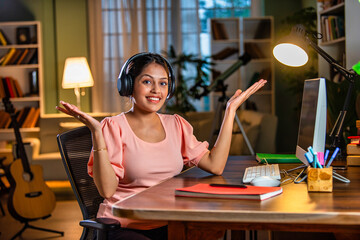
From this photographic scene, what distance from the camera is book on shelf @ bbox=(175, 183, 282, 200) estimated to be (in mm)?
1298

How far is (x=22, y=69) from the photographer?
6.79 meters

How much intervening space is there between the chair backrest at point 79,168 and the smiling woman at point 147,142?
3.1 inches

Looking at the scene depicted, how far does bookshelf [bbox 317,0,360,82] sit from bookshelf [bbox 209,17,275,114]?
2333 millimetres

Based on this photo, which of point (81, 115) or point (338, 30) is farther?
point (338, 30)

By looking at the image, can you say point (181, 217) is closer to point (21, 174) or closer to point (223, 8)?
point (21, 174)

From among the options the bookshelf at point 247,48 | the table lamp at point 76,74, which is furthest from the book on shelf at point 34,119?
the bookshelf at point 247,48

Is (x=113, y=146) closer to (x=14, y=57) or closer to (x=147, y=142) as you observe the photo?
(x=147, y=142)

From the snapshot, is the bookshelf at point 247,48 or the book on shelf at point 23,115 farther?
the bookshelf at point 247,48

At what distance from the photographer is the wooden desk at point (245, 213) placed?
1.14 meters

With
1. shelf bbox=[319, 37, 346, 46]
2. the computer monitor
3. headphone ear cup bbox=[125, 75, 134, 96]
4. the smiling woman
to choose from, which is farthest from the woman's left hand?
shelf bbox=[319, 37, 346, 46]

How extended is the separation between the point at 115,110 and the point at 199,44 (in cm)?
152

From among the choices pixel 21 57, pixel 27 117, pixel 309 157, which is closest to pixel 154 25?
pixel 21 57

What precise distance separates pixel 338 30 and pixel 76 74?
3.49 m

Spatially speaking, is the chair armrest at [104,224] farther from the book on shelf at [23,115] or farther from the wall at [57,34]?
the wall at [57,34]
